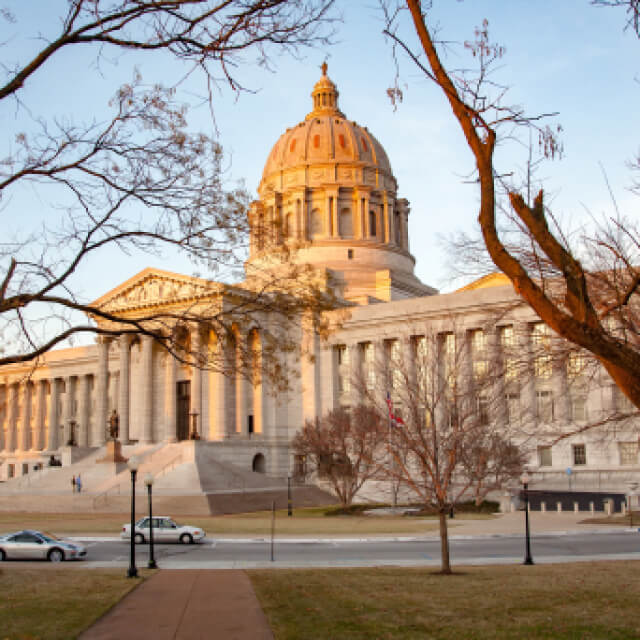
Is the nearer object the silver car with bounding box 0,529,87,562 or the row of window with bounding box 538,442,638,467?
the silver car with bounding box 0,529,87,562

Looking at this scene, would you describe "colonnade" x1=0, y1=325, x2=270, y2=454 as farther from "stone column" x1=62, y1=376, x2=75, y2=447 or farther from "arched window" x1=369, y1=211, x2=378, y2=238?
"arched window" x1=369, y1=211, x2=378, y2=238

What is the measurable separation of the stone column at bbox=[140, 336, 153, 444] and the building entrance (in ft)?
9.06

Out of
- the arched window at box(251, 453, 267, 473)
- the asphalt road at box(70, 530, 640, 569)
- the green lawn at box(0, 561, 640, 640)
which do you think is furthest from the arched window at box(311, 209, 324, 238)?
the green lawn at box(0, 561, 640, 640)

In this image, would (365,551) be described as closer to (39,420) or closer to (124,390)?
(124,390)

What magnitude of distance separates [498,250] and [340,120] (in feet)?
315

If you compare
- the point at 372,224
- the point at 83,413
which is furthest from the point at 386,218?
the point at 83,413

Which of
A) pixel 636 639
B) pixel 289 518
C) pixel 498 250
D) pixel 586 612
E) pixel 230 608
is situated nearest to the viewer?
pixel 498 250

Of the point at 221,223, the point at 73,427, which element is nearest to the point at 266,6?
the point at 221,223

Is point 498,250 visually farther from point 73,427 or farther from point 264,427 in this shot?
point 73,427

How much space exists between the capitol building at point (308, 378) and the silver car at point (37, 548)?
352 inches

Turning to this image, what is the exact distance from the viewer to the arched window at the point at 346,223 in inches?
3698

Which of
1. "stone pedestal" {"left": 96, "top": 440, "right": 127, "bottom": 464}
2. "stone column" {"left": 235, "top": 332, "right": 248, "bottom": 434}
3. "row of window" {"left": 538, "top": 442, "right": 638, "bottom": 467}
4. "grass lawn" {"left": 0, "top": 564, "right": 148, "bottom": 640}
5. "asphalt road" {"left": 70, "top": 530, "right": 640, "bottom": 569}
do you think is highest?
"stone column" {"left": 235, "top": 332, "right": 248, "bottom": 434}

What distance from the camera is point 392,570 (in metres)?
21.4

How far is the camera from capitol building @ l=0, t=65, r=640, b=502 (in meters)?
58.4
